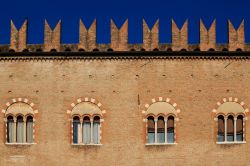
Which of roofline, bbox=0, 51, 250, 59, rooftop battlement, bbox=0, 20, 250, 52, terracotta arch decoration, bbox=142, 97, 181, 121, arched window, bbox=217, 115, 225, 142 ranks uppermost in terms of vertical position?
rooftop battlement, bbox=0, 20, 250, 52

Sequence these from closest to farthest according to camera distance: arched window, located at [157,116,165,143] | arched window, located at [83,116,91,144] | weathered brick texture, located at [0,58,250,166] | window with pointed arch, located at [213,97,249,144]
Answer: weathered brick texture, located at [0,58,250,166], window with pointed arch, located at [213,97,249,144], arched window, located at [157,116,165,143], arched window, located at [83,116,91,144]

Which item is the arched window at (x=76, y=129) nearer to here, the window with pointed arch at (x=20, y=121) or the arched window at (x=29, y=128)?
the window with pointed arch at (x=20, y=121)

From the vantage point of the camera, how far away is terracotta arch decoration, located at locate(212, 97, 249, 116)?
63.3 ft

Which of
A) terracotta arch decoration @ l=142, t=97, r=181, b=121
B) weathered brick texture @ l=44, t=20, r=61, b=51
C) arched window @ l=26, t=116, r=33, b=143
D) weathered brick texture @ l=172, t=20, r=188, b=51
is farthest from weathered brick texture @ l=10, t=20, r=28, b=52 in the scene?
weathered brick texture @ l=172, t=20, r=188, b=51

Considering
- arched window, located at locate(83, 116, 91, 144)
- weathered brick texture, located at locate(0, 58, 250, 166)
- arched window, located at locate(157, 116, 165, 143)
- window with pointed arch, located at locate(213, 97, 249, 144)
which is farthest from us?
arched window, located at locate(83, 116, 91, 144)

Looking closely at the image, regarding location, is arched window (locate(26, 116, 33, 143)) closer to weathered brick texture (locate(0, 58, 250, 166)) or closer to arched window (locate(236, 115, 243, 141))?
weathered brick texture (locate(0, 58, 250, 166))

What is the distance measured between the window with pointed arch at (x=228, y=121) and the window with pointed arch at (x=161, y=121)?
1.71 m

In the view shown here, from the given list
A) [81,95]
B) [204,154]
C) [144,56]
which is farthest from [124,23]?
[204,154]

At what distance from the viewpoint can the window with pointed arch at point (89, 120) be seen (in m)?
19.4

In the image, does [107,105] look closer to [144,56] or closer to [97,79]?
[97,79]

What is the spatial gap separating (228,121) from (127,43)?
5121 millimetres

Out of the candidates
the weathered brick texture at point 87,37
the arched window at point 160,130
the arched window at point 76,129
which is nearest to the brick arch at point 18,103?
the arched window at point 76,129

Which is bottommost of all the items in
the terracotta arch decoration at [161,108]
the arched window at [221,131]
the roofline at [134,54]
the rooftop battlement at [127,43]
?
the arched window at [221,131]

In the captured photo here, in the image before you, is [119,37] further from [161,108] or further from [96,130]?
[96,130]
